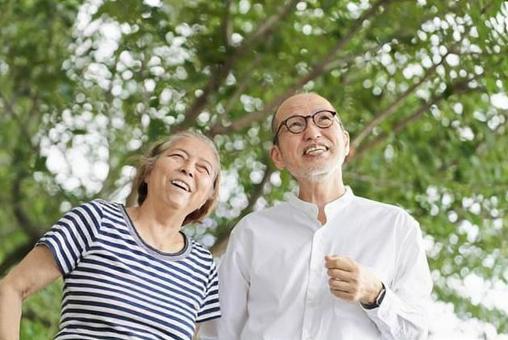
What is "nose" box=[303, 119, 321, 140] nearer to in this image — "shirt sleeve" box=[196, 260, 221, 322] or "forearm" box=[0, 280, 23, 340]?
"shirt sleeve" box=[196, 260, 221, 322]

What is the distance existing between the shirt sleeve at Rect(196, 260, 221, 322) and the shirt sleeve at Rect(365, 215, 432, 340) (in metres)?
0.35

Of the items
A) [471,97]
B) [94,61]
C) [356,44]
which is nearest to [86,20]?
[94,61]

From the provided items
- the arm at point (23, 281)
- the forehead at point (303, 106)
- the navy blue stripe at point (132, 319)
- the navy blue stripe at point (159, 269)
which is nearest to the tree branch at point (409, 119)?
the forehead at point (303, 106)

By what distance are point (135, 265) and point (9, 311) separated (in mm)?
266

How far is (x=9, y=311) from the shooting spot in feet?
6.33

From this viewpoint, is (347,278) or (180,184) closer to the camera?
(347,278)

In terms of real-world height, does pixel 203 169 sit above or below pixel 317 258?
above

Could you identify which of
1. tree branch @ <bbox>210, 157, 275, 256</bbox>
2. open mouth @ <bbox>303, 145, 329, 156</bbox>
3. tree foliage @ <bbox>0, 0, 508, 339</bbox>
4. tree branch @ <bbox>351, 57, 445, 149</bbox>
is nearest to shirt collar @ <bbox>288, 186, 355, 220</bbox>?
open mouth @ <bbox>303, 145, 329, 156</bbox>

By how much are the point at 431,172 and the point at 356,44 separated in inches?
41.5

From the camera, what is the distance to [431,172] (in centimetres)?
533

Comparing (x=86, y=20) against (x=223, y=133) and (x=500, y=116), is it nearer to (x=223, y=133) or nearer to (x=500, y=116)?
(x=223, y=133)

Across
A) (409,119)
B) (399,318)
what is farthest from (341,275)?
(409,119)

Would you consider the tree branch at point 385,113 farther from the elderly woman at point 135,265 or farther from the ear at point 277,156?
the elderly woman at point 135,265

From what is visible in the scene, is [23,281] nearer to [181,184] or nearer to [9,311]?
[9,311]
